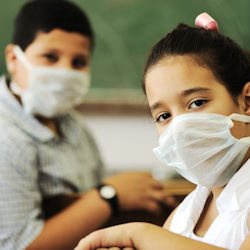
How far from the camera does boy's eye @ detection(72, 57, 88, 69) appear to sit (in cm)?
116

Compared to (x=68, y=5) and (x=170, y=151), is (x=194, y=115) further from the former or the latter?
(x=68, y=5)

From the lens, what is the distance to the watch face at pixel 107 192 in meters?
1.05

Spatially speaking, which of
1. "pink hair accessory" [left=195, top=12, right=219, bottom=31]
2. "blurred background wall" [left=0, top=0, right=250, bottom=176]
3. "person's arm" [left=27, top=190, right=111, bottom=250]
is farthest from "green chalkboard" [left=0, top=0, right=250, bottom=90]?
"pink hair accessory" [left=195, top=12, right=219, bottom=31]

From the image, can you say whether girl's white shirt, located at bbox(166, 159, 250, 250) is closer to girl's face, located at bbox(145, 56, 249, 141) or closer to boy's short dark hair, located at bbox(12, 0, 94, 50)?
girl's face, located at bbox(145, 56, 249, 141)

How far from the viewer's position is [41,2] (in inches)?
43.6

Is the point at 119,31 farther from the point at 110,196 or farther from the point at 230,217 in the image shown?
the point at 230,217

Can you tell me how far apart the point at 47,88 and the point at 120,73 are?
88 centimetres

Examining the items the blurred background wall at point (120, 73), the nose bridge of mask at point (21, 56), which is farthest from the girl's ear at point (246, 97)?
the blurred background wall at point (120, 73)

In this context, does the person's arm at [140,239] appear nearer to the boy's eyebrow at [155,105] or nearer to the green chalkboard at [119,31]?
the boy's eyebrow at [155,105]

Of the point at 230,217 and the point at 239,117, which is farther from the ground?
the point at 239,117

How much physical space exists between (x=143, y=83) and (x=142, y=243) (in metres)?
0.24

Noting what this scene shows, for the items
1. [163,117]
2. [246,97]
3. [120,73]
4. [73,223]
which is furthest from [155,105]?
[120,73]

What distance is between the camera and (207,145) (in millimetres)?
617

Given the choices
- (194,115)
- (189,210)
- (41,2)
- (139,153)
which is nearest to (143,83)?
(194,115)
